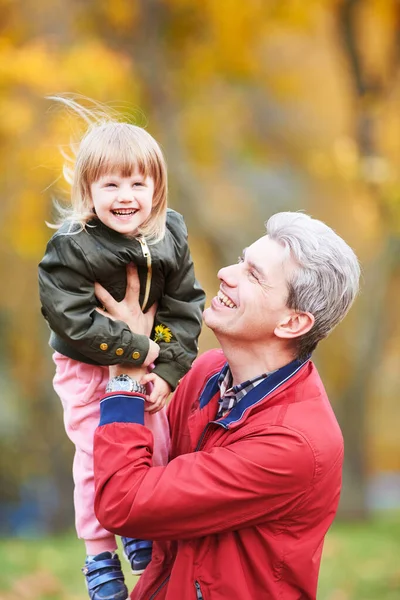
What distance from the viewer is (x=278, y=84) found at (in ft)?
34.7

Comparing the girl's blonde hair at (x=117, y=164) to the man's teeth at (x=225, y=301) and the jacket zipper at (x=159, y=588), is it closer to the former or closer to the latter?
the man's teeth at (x=225, y=301)

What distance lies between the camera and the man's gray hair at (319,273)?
8.55 ft

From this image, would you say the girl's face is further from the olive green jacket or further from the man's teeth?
the man's teeth

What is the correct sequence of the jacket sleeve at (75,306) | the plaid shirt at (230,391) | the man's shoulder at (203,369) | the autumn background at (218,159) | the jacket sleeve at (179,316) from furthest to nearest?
the autumn background at (218,159) < the man's shoulder at (203,369) < the jacket sleeve at (179,316) < the plaid shirt at (230,391) < the jacket sleeve at (75,306)

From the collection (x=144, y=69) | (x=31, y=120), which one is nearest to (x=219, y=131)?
(x=144, y=69)

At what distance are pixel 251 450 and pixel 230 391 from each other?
27cm

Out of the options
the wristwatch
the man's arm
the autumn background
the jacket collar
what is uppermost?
the autumn background

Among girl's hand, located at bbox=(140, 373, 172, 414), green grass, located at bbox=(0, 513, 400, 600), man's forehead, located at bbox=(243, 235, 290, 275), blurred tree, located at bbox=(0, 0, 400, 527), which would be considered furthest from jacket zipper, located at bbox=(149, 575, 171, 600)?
blurred tree, located at bbox=(0, 0, 400, 527)

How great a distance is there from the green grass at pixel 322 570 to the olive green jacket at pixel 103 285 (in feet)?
13.8

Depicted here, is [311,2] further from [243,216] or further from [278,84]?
[243,216]

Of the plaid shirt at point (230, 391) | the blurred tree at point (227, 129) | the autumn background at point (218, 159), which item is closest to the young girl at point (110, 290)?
the plaid shirt at point (230, 391)

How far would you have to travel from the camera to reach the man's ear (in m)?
2.63

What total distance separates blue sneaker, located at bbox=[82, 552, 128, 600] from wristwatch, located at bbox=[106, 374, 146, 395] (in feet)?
1.79

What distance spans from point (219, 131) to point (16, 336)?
14.6ft
